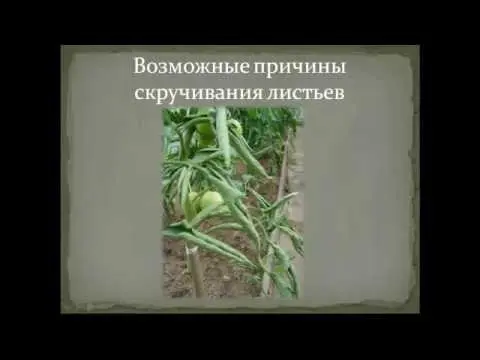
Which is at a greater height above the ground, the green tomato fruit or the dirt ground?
the green tomato fruit

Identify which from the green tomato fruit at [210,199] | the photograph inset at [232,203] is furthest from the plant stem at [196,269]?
the green tomato fruit at [210,199]

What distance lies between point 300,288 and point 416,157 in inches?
17.2

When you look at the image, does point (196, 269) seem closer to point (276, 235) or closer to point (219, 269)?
point (219, 269)

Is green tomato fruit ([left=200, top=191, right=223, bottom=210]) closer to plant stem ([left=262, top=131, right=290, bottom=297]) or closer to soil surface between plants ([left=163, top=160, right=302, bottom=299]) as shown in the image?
soil surface between plants ([left=163, top=160, right=302, bottom=299])

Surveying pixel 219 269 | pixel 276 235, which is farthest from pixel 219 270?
pixel 276 235

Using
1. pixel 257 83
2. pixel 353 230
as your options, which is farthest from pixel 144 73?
pixel 353 230

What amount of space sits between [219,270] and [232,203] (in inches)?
6.6

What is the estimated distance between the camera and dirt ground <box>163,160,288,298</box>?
1150mm

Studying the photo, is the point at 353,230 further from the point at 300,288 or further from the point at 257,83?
the point at 257,83

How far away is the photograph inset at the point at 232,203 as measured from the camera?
1147mm

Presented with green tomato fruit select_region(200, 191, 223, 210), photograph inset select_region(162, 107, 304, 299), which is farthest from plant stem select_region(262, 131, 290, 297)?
green tomato fruit select_region(200, 191, 223, 210)

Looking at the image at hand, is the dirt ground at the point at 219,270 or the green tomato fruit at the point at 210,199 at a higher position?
the green tomato fruit at the point at 210,199

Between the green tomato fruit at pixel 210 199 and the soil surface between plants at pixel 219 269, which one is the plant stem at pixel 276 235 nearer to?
the soil surface between plants at pixel 219 269

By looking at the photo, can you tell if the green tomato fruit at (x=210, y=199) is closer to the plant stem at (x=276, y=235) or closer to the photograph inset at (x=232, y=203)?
the photograph inset at (x=232, y=203)
